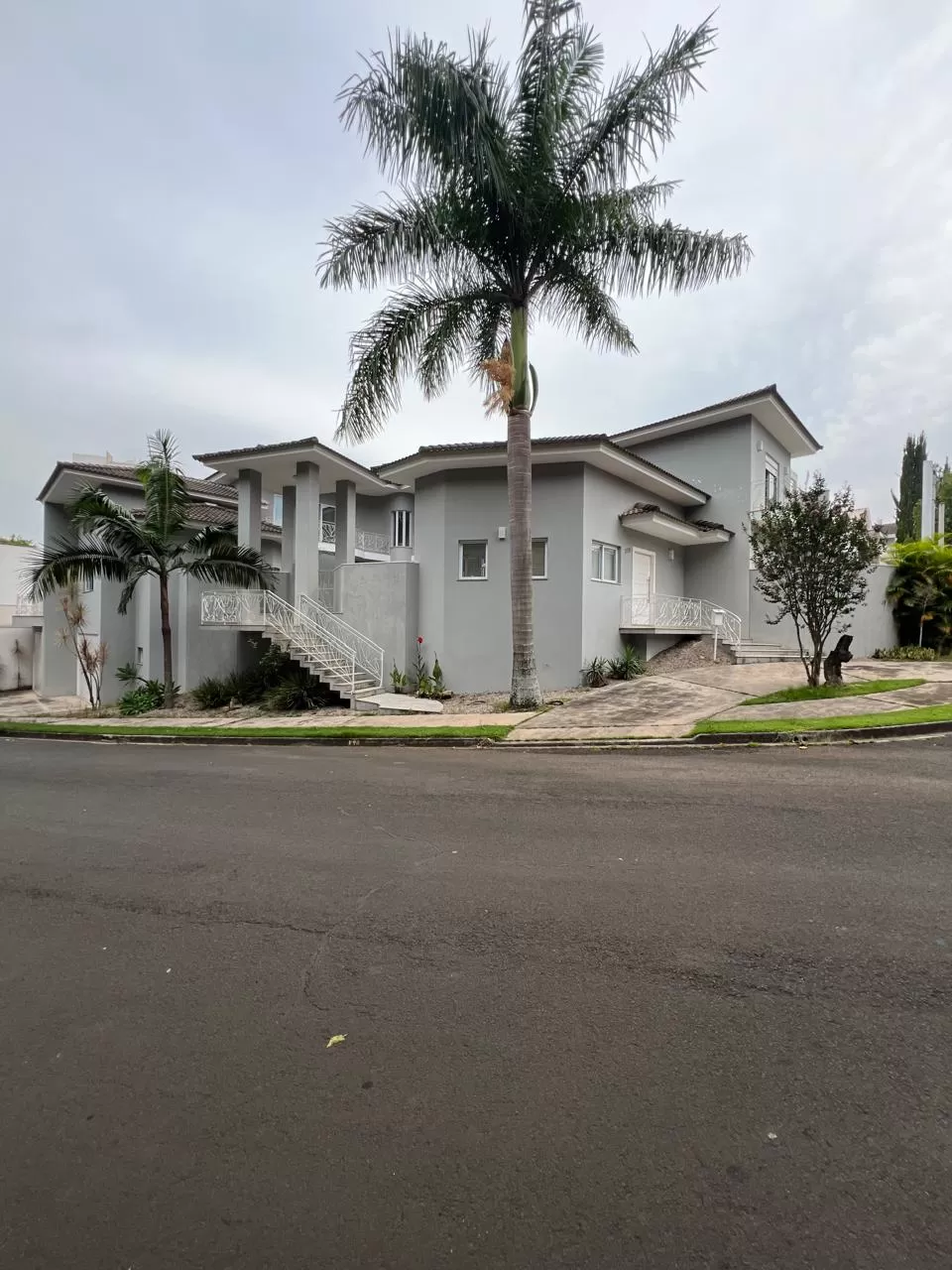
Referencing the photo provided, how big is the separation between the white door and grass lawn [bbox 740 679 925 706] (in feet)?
16.3

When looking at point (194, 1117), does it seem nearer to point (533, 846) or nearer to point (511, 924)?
point (511, 924)

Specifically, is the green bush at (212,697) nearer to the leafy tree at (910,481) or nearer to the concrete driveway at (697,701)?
the concrete driveway at (697,701)

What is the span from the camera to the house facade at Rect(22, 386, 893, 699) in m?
15.7

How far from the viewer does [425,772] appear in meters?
8.39

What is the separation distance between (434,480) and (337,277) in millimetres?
5146

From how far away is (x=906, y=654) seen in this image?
64.3ft

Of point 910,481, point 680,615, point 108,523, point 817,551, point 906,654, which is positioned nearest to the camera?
point 817,551

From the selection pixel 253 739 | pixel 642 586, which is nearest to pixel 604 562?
pixel 642 586

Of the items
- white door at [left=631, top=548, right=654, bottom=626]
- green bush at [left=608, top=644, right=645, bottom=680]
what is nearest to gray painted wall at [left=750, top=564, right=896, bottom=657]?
white door at [left=631, top=548, right=654, bottom=626]

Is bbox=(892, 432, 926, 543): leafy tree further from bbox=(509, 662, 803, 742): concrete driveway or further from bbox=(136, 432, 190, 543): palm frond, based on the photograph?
bbox=(136, 432, 190, 543): palm frond

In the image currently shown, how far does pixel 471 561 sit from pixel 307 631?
4309 mm

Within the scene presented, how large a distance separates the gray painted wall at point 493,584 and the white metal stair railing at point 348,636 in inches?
52.2

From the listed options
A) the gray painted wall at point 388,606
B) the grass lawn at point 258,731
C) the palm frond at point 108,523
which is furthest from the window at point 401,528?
the grass lawn at point 258,731

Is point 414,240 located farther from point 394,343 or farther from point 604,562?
point 604,562
